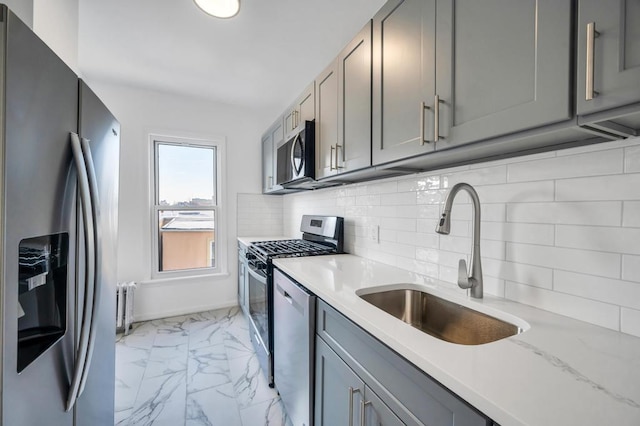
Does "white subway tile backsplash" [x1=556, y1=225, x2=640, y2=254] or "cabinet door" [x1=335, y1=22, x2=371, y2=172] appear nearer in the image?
"white subway tile backsplash" [x1=556, y1=225, x2=640, y2=254]

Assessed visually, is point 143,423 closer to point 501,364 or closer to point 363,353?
point 363,353

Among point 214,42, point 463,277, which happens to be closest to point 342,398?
point 463,277

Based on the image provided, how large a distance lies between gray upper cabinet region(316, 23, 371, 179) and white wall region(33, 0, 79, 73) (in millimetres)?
1426

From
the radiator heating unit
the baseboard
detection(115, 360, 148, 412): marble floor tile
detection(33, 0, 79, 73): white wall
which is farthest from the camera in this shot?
the baseboard

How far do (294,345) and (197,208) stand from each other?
252cm

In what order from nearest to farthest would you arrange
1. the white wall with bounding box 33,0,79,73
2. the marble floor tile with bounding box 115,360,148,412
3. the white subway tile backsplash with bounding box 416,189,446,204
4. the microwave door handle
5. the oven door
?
1. the white wall with bounding box 33,0,79,73
2. the white subway tile backsplash with bounding box 416,189,446,204
3. the marble floor tile with bounding box 115,360,148,412
4. the oven door
5. the microwave door handle

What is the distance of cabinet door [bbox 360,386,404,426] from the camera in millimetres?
754

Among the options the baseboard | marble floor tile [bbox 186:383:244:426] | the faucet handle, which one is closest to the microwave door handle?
the faucet handle

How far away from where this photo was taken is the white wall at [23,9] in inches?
39.4

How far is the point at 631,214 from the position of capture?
0.74m

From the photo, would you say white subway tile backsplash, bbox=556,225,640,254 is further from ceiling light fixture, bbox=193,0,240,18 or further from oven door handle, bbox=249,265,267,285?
ceiling light fixture, bbox=193,0,240,18

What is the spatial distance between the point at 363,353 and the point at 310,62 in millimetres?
2414

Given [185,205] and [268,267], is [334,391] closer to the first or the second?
[268,267]

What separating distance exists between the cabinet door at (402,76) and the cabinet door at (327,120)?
40cm
